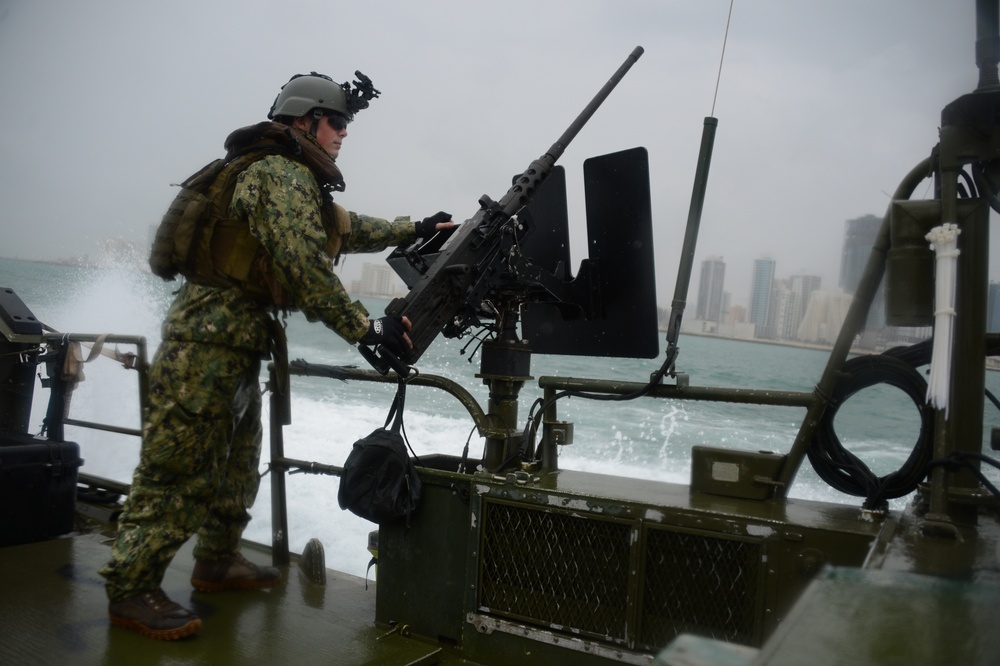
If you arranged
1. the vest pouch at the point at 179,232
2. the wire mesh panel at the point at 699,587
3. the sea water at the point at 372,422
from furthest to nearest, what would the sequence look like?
the sea water at the point at 372,422
the vest pouch at the point at 179,232
the wire mesh panel at the point at 699,587

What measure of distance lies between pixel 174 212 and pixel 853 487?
255 cm

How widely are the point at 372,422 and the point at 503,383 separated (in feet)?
33.1

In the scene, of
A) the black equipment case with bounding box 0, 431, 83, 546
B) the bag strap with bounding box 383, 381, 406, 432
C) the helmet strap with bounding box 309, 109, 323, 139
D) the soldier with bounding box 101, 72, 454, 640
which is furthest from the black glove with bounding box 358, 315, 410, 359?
the black equipment case with bounding box 0, 431, 83, 546

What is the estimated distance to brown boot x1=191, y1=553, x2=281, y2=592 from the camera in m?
3.20

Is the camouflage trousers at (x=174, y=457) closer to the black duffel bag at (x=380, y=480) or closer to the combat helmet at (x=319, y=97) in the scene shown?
the black duffel bag at (x=380, y=480)

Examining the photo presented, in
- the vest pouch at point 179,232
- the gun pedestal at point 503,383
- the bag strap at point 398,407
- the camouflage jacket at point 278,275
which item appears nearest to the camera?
the camouflage jacket at point 278,275

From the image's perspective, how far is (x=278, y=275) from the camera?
2.70 meters

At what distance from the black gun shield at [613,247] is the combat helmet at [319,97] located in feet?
2.85

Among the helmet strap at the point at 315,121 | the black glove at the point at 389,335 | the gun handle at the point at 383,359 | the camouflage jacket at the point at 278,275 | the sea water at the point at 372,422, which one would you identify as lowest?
the sea water at the point at 372,422

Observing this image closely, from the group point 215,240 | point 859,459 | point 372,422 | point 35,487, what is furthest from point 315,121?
point 372,422

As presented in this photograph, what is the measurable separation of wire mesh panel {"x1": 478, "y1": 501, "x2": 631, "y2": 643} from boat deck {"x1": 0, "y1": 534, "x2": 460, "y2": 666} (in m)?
0.33

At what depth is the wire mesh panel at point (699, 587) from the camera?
2344mm

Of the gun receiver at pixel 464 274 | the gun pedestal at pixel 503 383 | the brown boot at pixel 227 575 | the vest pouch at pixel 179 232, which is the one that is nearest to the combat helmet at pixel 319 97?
the vest pouch at pixel 179 232

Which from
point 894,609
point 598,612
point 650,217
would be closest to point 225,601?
point 598,612
